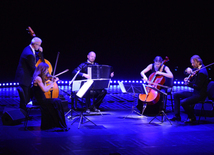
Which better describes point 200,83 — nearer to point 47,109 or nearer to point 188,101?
point 188,101

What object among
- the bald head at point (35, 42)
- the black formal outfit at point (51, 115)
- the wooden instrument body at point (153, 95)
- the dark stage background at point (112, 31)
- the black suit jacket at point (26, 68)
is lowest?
the black formal outfit at point (51, 115)

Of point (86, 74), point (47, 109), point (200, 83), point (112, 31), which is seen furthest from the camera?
point (112, 31)

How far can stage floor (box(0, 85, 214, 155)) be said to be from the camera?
3172 millimetres

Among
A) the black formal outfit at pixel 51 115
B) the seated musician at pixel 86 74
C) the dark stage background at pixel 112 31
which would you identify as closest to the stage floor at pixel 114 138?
the black formal outfit at pixel 51 115

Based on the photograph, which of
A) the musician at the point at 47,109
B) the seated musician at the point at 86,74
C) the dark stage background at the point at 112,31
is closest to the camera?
the musician at the point at 47,109

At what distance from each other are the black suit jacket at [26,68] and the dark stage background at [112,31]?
25.3 ft

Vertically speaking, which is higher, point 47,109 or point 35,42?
point 35,42

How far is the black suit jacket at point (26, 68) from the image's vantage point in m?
4.99

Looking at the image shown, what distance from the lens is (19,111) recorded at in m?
4.77

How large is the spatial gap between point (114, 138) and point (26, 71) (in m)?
2.34

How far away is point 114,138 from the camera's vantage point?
3750 millimetres

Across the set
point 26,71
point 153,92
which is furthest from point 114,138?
point 26,71

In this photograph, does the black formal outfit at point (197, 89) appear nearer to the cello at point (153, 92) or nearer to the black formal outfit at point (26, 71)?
the cello at point (153, 92)

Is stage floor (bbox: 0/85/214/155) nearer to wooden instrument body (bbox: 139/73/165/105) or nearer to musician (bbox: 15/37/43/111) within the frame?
wooden instrument body (bbox: 139/73/165/105)
